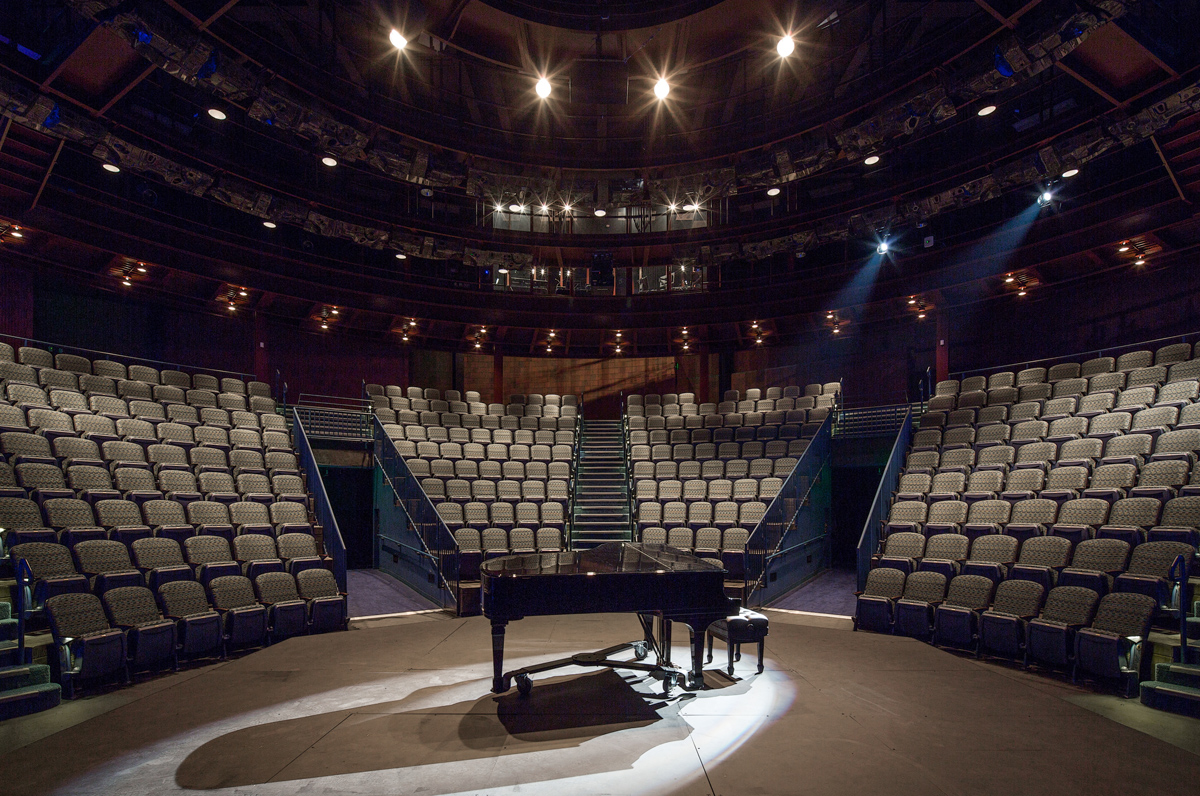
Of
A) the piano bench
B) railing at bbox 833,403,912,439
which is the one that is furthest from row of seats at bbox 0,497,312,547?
railing at bbox 833,403,912,439

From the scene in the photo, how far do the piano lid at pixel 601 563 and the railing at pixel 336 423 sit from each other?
5.96 m

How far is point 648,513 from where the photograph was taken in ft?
28.0

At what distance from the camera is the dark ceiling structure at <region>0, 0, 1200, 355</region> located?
6.86m

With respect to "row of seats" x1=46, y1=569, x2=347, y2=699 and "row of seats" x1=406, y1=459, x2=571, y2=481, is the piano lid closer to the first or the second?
"row of seats" x1=46, y1=569, x2=347, y2=699

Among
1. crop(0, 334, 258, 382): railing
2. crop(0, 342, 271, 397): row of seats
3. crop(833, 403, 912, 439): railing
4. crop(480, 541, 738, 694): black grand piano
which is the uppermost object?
crop(0, 334, 258, 382): railing

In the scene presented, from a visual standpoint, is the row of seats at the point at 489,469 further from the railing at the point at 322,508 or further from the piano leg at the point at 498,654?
the piano leg at the point at 498,654

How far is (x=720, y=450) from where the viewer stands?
10.0m

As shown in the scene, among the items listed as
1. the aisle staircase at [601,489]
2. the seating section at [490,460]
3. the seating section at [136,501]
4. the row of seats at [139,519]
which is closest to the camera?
the seating section at [136,501]

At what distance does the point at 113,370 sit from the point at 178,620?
539cm

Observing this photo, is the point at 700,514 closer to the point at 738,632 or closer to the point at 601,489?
the point at 601,489

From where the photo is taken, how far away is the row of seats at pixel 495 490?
27.9ft

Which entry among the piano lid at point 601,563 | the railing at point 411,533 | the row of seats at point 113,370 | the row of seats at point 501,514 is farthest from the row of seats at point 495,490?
the row of seats at point 113,370

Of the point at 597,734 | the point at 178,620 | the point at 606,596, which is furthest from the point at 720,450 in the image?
the point at 178,620

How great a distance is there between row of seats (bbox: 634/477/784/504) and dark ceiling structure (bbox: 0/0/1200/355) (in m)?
4.29
